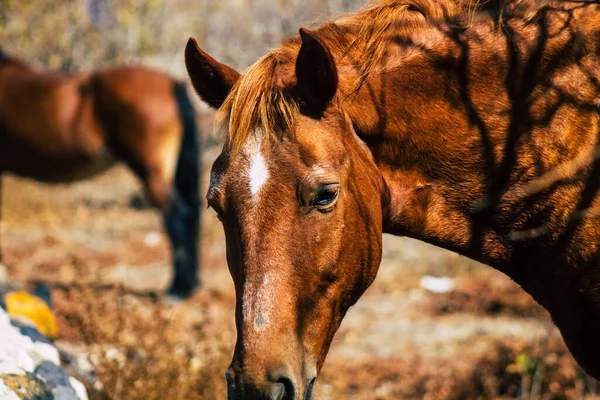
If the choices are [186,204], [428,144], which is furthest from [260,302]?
[186,204]

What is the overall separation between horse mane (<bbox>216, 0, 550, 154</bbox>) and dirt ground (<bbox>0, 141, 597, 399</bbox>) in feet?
2.64

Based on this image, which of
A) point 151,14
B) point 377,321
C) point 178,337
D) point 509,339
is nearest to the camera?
point 178,337

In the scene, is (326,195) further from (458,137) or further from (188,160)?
(188,160)

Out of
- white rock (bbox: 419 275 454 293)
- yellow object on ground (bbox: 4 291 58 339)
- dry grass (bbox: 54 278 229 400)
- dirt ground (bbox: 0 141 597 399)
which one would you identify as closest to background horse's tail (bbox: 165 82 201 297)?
dirt ground (bbox: 0 141 597 399)

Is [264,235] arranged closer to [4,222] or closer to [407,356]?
[407,356]

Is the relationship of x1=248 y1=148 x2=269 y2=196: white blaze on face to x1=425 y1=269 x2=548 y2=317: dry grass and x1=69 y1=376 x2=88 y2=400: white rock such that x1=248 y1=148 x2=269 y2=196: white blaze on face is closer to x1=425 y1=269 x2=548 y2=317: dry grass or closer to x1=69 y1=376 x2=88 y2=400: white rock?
x1=69 y1=376 x2=88 y2=400: white rock

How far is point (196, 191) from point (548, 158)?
5471mm

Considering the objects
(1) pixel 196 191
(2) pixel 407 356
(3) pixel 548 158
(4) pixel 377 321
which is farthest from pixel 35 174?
(3) pixel 548 158

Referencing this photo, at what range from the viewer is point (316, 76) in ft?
6.80

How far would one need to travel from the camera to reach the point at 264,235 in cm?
197

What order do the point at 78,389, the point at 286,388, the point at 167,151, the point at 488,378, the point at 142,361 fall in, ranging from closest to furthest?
the point at 286,388, the point at 78,389, the point at 142,361, the point at 488,378, the point at 167,151

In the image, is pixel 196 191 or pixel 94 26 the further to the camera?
pixel 94 26

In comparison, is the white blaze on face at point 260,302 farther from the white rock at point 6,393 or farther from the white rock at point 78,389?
the white rock at point 78,389

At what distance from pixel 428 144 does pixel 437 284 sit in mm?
4737
